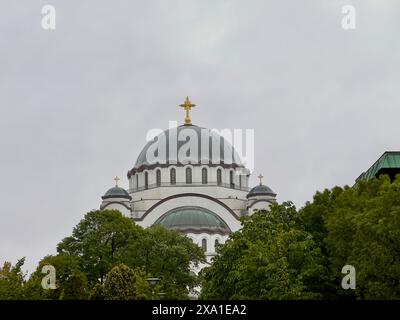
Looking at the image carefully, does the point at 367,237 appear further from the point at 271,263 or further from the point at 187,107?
the point at 187,107

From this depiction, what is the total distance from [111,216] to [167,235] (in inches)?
240

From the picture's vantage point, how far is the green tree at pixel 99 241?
81688mm

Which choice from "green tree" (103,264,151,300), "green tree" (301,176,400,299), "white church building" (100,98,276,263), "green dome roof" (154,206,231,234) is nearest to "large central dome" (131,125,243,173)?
"white church building" (100,98,276,263)

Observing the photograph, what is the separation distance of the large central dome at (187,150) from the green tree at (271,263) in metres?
64.5

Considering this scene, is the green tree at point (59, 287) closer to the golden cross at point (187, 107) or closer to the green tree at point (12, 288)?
the green tree at point (12, 288)

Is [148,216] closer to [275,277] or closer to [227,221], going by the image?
[227,221]

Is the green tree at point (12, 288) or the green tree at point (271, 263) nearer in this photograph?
the green tree at point (271, 263)

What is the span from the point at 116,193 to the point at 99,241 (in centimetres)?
3917

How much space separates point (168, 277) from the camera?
272ft

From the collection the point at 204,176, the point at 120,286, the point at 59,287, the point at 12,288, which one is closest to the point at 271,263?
the point at 120,286

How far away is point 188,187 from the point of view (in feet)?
409

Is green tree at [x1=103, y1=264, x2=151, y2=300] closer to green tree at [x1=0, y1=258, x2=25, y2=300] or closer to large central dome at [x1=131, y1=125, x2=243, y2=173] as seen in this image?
green tree at [x1=0, y1=258, x2=25, y2=300]

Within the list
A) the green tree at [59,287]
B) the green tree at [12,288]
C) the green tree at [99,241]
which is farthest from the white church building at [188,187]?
the green tree at [12,288]
